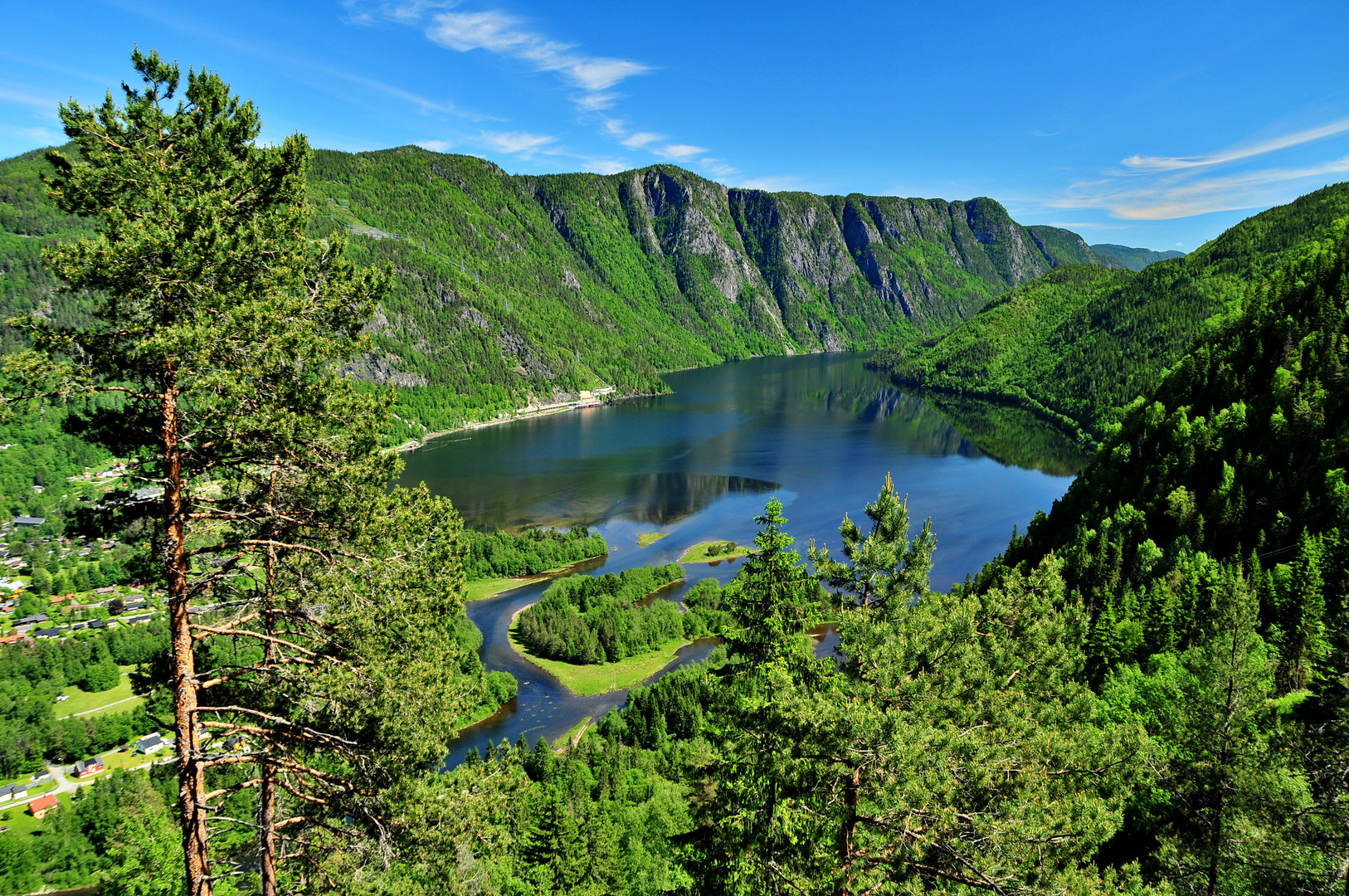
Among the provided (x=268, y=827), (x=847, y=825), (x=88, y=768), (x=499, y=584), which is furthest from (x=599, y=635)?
(x=268, y=827)

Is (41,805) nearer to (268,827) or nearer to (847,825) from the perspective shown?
(268,827)

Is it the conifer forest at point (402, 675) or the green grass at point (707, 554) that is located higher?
the conifer forest at point (402, 675)

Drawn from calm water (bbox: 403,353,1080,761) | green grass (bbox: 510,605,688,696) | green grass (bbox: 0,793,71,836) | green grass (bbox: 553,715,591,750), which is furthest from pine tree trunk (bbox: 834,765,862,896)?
green grass (bbox: 0,793,71,836)

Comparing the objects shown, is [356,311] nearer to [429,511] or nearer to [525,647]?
[429,511]

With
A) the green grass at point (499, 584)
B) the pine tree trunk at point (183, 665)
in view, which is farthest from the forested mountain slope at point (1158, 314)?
the pine tree trunk at point (183, 665)

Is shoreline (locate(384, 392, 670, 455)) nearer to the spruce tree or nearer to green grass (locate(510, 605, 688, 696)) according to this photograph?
green grass (locate(510, 605, 688, 696))

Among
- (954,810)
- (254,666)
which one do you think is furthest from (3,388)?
(954,810)

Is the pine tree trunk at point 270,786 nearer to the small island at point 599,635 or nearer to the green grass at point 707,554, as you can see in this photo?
the small island at point 599,635
